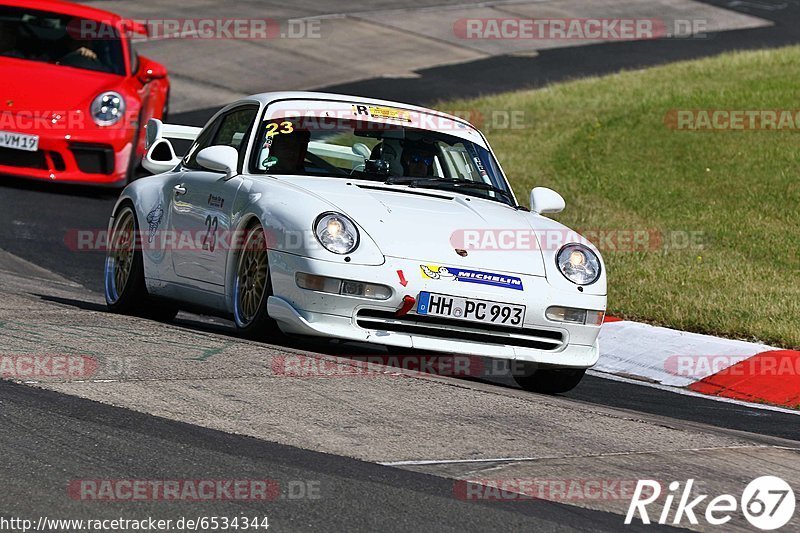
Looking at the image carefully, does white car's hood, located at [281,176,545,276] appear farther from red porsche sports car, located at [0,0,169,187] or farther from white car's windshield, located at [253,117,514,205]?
red porsche sports car, located at [0,0,169,187]

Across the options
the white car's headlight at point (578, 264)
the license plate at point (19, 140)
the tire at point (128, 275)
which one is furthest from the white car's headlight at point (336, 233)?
the license plate at point (19, 140)

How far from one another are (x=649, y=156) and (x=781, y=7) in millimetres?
13932

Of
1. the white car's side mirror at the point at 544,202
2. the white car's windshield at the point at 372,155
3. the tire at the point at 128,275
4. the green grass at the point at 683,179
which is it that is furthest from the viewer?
the green grass at the point at 683,179

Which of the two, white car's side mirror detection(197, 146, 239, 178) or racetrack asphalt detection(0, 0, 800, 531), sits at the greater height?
white car's side mirror detection(197, 146, 239, 178)

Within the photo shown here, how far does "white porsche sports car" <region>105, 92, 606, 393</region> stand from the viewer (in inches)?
278

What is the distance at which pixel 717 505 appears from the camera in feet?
16.2

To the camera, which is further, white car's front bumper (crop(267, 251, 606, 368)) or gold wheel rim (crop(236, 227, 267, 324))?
gold wheel rim (crop(236, 227, 267, 324))

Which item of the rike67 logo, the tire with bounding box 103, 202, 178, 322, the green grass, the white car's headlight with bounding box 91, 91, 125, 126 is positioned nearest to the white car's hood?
the tire with bounding box 103, 202, 178, 322

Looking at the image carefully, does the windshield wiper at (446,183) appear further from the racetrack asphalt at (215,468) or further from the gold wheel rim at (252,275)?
the racetrack asphalt at (215,468)

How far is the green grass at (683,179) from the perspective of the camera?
10.4 meters

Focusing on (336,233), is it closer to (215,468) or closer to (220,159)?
(220,159)

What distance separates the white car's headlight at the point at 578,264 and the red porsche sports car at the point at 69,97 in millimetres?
6933

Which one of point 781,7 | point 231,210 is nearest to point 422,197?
point 231,210

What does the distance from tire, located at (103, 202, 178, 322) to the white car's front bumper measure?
194 centimetres
